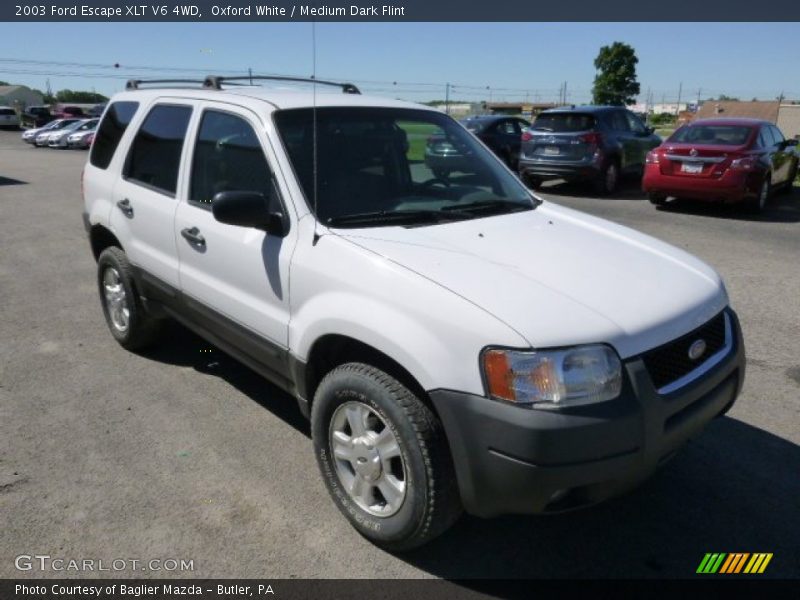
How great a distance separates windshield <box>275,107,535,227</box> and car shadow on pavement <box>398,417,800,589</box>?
1.50m

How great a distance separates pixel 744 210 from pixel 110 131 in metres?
10.3

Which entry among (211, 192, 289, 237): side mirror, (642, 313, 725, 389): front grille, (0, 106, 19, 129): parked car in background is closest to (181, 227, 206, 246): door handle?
(211, 192, 289, 237): side mirror

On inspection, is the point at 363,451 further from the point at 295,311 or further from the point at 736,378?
the point at 736,378

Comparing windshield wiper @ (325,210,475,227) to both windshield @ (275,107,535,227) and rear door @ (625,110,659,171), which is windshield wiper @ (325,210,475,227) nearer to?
windshield @ (275,107,535,227)

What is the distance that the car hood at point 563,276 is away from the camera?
234 cm

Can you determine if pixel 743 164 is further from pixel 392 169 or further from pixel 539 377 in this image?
pixel 539 377

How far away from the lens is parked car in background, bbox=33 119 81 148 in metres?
33.5

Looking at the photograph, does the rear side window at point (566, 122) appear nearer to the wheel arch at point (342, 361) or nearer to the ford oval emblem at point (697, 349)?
the ford oval emblem at point (697, 349)

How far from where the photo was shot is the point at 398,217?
124 inches

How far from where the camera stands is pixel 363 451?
2750mm

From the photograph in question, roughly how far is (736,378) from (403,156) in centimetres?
206

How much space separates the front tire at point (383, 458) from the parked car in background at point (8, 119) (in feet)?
184

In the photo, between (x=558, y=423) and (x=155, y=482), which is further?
(x=155, y=482)

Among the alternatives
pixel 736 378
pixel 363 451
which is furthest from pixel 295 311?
pixel 736 378
